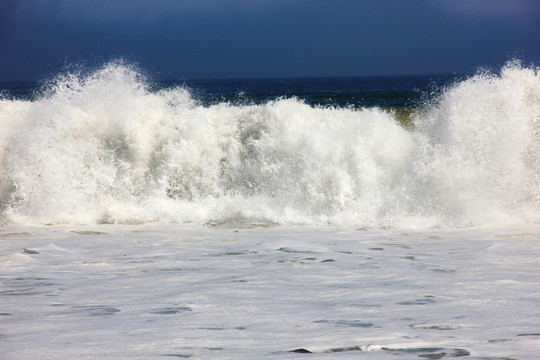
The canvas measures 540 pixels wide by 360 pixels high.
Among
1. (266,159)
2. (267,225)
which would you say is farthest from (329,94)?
(267,225)

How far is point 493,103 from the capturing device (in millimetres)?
→ 8336

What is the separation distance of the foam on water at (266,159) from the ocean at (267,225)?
25mm

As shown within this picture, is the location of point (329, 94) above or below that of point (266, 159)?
above

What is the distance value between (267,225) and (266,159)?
5.25 feet

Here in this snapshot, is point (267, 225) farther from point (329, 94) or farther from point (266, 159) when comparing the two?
point (329, 94)

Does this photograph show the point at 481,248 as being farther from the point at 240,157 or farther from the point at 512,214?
the point at 240,157

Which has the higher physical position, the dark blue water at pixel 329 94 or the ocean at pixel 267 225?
the dark blue water at pixel 329 94

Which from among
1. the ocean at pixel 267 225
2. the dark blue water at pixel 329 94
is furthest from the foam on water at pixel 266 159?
the dark blue water at pixel 329 94

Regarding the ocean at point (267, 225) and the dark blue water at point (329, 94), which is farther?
the dark blue water at point (329, 94)

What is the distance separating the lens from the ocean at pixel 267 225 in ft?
11.3

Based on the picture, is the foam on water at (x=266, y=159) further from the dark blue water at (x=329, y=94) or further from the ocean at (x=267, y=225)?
the dark blue water at (x=329, y=94)

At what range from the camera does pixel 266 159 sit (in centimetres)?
880

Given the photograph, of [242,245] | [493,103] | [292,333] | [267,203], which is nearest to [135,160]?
[267,203]

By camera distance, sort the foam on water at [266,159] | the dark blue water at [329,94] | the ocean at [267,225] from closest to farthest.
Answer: the ocean at [267,225]
the foam on water at [266,159]
the dark blue water at [329,94]
